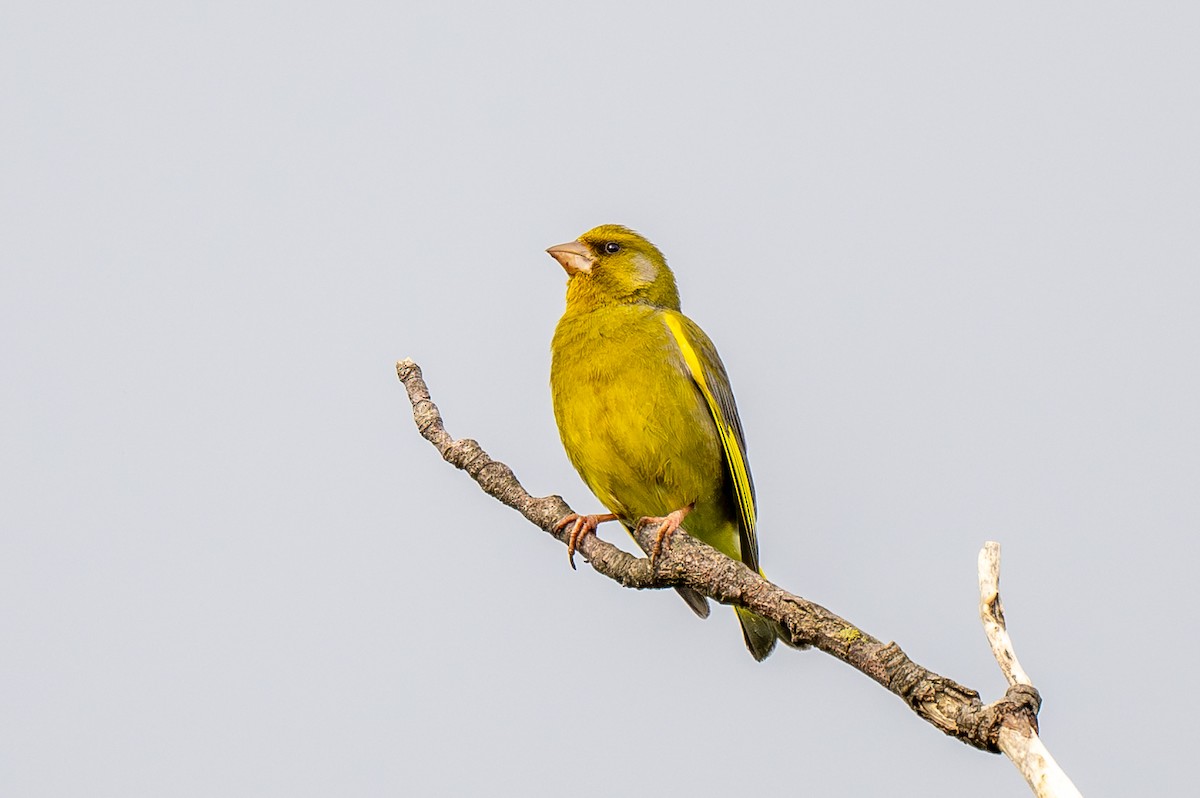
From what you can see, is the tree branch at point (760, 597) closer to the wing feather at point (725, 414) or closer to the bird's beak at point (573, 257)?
the wing feather at point (725, 414)

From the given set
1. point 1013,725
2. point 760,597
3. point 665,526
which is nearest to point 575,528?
point 665,526

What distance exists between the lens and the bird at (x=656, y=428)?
237 inches

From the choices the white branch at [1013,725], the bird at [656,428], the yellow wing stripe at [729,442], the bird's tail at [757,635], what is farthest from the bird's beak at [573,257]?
the white branch at [1013,725]

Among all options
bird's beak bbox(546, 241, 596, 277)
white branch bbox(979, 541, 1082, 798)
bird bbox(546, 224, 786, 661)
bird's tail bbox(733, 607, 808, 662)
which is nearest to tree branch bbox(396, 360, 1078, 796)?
white branch bbox(979, 541, 1082, 798)

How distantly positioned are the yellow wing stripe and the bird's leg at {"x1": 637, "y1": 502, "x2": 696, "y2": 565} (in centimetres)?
26

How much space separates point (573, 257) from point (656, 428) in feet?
4.55

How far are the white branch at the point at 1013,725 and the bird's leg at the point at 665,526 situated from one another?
55.2 inches

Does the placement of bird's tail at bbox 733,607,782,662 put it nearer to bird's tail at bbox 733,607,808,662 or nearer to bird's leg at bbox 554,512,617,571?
bird's tail at bbox 733,607,808,662

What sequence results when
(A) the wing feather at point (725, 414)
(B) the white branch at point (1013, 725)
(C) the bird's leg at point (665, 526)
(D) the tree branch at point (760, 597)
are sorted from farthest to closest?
(A) the wing feather at point (725, 414) → (C) the bird's leg at point (665, 526) → (D) the tree branch at point (760, 597) → (B) the white branch at point (1013, 725)

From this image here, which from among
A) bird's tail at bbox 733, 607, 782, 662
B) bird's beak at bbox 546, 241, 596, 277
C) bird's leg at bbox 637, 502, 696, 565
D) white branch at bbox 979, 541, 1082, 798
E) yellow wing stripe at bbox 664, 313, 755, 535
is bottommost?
white branch at bbox 979, 541, 1082, 798

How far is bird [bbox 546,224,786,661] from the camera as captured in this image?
237 inches

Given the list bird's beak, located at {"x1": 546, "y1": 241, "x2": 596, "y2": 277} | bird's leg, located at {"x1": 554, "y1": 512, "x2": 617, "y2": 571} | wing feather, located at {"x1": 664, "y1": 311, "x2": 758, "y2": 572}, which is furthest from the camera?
bird's beak, located at {"x1": 546, "y1": 241, "x2": 596, "y2": 277}

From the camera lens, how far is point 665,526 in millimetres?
5098

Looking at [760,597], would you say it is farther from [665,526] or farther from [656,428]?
[656,428]
